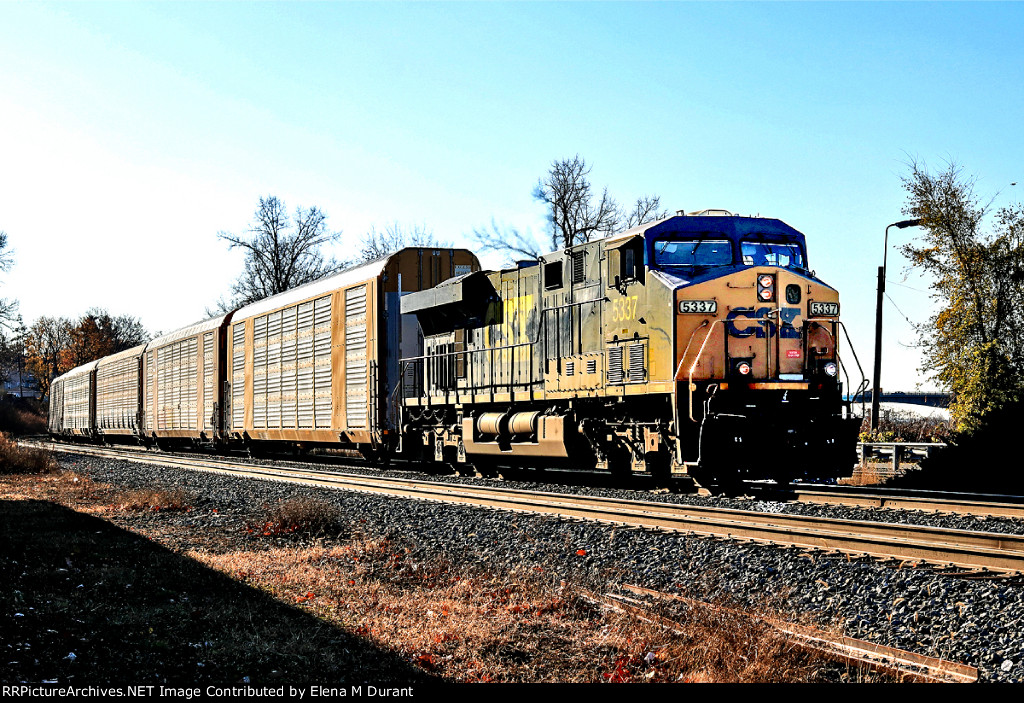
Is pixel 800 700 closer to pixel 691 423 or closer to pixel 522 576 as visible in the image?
pixel 522 576

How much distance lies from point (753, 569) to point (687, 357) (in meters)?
4.88

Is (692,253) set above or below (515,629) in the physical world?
above

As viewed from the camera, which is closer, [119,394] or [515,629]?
[515,629]

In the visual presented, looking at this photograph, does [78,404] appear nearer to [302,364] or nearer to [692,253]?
[302,364]

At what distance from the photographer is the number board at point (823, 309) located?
12.5 meters

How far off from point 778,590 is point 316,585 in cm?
345

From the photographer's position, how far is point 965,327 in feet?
80.1

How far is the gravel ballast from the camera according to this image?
5.70m

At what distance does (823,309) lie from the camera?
1258 cm

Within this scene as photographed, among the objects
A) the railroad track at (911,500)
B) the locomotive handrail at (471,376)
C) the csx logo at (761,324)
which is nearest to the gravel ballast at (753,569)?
the railroad track at (911,500)

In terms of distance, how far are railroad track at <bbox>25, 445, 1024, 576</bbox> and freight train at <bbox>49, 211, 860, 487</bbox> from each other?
147cm

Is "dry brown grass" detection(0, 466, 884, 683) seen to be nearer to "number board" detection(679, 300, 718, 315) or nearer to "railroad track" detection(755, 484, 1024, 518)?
"number board" detection(679, 300, 718, 315)

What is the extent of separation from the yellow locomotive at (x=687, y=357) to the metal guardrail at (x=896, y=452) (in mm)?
7724

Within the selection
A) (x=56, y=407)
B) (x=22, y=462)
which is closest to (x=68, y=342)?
(x=56, y=407)
